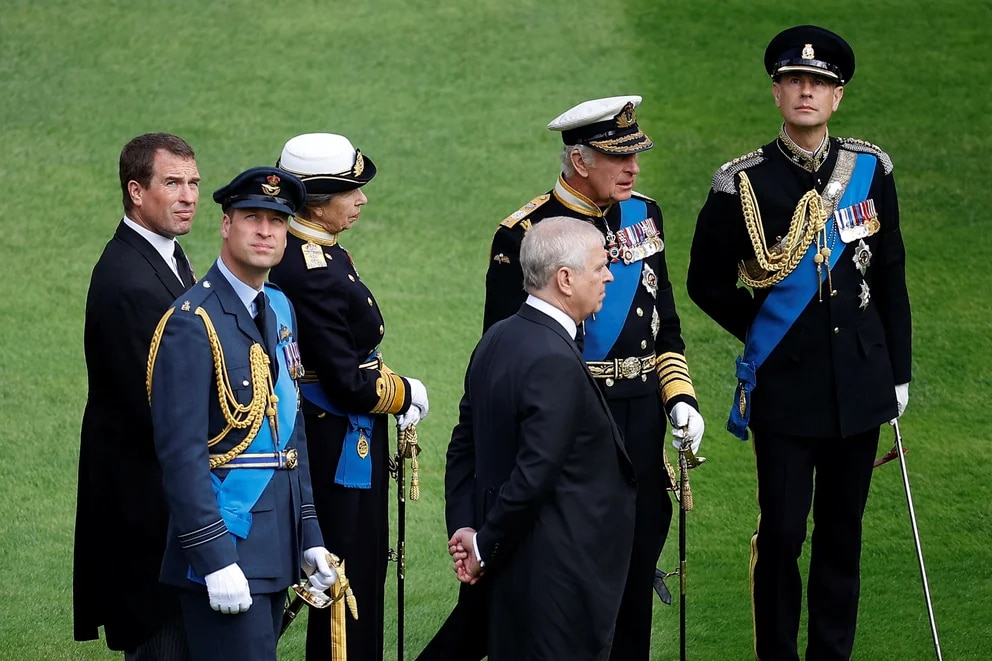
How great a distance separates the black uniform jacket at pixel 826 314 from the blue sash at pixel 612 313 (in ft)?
1.20

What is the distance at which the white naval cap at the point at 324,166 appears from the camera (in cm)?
432

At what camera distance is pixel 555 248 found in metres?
3.56

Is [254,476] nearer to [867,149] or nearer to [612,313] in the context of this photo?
[612,313]

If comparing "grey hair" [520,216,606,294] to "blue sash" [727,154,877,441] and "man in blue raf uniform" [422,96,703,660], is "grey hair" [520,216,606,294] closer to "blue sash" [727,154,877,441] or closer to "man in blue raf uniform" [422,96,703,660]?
"man in blue raf uniform" [422,96,703,660]

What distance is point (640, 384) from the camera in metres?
4.39

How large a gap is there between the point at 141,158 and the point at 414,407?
1.04 metres

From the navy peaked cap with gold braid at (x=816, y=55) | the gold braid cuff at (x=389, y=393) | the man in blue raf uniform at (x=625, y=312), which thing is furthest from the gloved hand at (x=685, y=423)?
the navy peaked cap with gold braid at (x=816, y=55)

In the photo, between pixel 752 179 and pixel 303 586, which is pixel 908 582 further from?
pixel 303 586

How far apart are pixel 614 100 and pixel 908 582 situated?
2.27 meters

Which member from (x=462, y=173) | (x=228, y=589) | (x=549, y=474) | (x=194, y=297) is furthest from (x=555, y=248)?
(x=462, y=173)

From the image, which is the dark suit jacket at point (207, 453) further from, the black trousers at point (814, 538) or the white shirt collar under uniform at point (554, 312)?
the black trousers at point (814, 538)

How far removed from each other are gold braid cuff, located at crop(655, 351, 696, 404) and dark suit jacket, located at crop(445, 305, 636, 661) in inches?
30.9

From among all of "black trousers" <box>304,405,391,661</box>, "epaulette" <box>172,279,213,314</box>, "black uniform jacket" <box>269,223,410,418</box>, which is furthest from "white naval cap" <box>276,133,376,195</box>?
"epaulette" <box>172,279,213,314</box>

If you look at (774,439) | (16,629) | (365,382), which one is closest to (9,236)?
(16,629)
